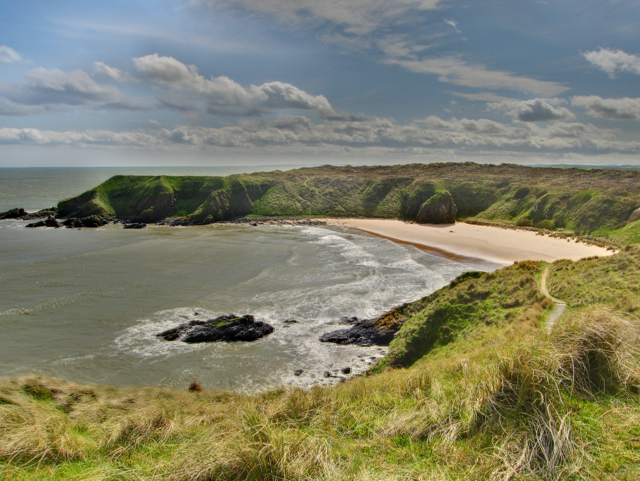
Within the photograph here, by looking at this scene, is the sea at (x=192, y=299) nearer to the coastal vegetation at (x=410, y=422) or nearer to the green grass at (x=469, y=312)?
the green grass at (x=469, y=312)

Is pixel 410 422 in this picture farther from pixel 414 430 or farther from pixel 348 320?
pixel 348 320

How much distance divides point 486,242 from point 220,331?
1510 inches

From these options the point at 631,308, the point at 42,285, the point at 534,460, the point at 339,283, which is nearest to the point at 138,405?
the point at 534,460

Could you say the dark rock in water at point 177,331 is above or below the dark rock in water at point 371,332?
above

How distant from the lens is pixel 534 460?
4949mm

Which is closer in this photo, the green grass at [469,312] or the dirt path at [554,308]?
the dirt path at [554,308]

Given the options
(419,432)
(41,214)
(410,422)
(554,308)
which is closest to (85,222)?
(41,214)

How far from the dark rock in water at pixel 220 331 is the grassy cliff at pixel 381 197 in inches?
1867

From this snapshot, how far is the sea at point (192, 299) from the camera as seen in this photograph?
1662 cm

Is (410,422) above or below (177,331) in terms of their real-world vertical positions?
above

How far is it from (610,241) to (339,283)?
3442 cm

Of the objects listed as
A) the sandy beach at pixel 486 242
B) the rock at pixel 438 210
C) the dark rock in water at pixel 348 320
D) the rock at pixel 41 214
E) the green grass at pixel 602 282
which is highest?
the rock at pixel 41 214

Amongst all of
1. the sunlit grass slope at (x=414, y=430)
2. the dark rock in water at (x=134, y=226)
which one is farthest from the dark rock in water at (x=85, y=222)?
the sunlit grass slope at (x=414, y=430)

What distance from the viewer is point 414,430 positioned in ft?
21.1
